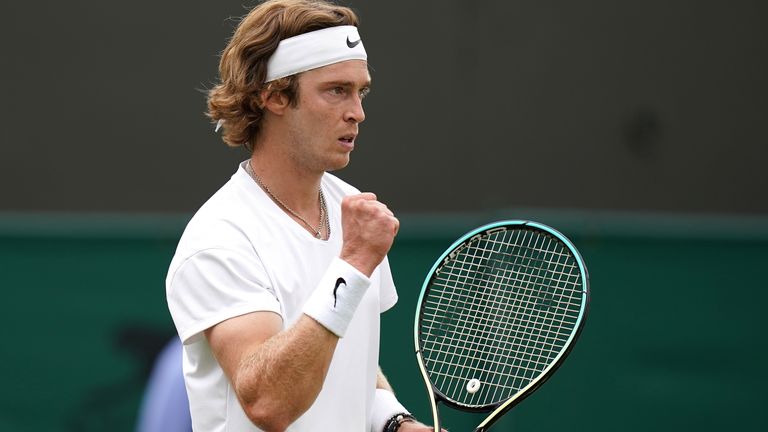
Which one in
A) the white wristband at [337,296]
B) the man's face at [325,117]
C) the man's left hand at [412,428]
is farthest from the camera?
the man's left hand at [412,428]

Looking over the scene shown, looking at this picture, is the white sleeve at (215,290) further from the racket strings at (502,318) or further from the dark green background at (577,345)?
the dark green background at (577,345)

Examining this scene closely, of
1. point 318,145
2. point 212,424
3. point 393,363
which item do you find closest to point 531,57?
point 393,363

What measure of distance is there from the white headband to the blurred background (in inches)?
97.0

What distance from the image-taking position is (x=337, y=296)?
7.58 feet

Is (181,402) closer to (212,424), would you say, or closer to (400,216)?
(212,424)

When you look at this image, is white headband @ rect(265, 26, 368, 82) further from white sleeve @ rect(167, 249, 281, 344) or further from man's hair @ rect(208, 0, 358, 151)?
white sleeve @ rect(167, 249, 281, 344)

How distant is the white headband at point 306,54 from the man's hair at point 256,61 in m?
0.02

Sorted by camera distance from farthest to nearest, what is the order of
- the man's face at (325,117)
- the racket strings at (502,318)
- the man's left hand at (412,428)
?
the racket strings at (502,318), the man's left hand at (412,428), the man's face at (325,117)

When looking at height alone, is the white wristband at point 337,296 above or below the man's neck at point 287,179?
below

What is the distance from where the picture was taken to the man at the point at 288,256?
230 centimetres

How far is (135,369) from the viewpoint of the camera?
16.5 ft

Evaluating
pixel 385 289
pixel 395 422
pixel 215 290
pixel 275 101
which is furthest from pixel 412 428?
pixel 275 101

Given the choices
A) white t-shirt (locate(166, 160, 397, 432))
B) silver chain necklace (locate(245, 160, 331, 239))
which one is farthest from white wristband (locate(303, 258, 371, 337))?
silver chain necklace (locate(245, 160, 331, 239))

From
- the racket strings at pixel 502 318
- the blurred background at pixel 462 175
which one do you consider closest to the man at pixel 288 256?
the racket strings at pixel 502 318
